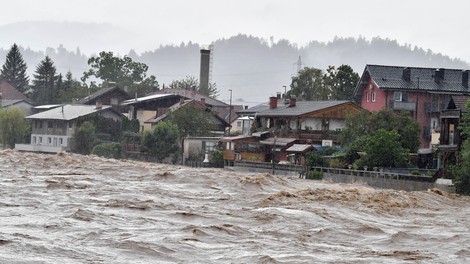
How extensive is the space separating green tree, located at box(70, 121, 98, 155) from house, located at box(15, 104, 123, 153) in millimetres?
3086

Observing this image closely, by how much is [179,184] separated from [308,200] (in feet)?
29.8

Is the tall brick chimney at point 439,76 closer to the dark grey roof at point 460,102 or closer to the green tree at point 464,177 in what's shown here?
the dark grey roof at point 460,102

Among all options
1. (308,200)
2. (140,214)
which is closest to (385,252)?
(140,214)

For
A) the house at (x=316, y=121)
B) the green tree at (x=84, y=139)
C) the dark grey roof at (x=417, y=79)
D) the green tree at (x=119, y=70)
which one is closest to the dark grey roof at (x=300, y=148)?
the house at (x=316, y=121)

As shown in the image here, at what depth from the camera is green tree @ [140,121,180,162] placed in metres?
84.5

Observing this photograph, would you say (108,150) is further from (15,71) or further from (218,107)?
(15,71)

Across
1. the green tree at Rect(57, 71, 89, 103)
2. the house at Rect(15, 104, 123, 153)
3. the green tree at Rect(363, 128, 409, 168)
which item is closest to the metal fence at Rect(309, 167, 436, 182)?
the green tree at Rect(363, 128, 409, 168)

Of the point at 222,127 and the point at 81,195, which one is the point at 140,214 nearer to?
the point at 81,195

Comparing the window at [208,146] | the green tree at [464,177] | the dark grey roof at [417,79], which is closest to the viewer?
the green tree at [464,177]

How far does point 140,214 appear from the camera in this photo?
33750 millimetres

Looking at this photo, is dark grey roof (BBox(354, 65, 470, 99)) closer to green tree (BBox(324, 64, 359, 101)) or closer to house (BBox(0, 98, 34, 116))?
green tree (BBox(324, 64, 359, 101))

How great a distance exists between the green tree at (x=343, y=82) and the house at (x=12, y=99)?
36.4m

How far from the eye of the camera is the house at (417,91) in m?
82.5

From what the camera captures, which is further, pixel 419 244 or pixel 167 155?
pixel 167 155
